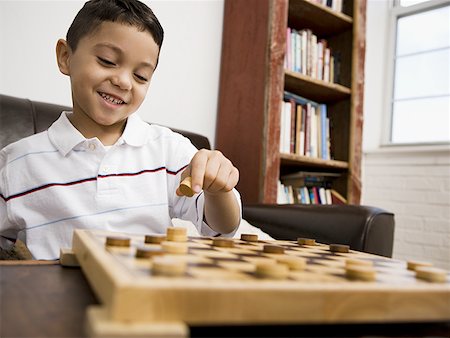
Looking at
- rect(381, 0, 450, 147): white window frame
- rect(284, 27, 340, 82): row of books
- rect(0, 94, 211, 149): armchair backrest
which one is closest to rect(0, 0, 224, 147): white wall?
rect(0, 94, 211, 149): armchair backrest

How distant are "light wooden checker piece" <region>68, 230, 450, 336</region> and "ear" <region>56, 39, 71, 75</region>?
0.71 m

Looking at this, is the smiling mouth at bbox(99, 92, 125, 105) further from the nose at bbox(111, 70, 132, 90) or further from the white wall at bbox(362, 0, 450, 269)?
the white wall at bbox(362, 0, 450, 269)

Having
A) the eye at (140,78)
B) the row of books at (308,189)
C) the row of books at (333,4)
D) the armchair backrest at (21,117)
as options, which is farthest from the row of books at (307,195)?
the eye at (140,78)

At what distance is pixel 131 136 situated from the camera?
1.03 metres

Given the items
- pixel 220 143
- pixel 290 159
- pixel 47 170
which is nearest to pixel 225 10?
pixel 220 143

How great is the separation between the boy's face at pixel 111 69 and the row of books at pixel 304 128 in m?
1.18

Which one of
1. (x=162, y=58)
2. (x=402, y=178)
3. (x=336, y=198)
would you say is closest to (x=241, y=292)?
(x=162, y=58)

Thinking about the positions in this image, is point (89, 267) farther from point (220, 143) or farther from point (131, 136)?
point (220, 143)

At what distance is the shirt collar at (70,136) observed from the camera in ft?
3.14

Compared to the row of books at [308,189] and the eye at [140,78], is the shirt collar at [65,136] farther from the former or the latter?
the row of books at [308,189]

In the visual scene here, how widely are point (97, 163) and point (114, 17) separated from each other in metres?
0.30

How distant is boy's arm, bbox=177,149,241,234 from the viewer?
72 cm

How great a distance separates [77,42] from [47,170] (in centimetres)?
28

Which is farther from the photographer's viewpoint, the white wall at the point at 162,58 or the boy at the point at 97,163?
the white wall at the point at 162,58
